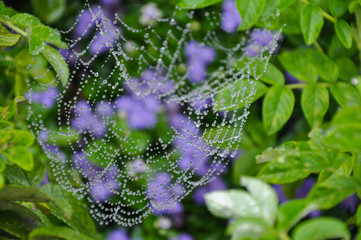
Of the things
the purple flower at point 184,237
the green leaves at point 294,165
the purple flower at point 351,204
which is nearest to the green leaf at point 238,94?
the green leaves at point 294,165

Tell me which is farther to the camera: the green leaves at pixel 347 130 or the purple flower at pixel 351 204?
the purple flower at pixel 351 204

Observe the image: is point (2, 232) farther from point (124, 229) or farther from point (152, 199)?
point (124, 229)

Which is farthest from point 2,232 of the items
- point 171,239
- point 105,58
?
point 171,239

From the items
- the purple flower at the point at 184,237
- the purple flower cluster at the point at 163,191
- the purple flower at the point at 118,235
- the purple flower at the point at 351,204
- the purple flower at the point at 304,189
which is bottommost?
the purple flower at the point at 184,237

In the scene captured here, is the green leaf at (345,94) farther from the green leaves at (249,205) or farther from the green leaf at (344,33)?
the green leaves at (249,205)

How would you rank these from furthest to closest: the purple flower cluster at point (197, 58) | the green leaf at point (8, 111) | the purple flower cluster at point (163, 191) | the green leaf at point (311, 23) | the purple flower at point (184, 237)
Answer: the purple flower at point (184, 237) → the purple flower cluster at point (197, 58) → the purple flower cluster at point (163, 191) → the green leaf at point (311, 23) → the green leaf at point (8, 111)

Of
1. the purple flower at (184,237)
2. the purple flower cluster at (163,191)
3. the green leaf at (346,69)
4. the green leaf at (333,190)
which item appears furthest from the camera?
the purple flower at (184,237)

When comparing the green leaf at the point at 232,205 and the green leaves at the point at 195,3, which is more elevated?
the green leaves at the point at 195,3
